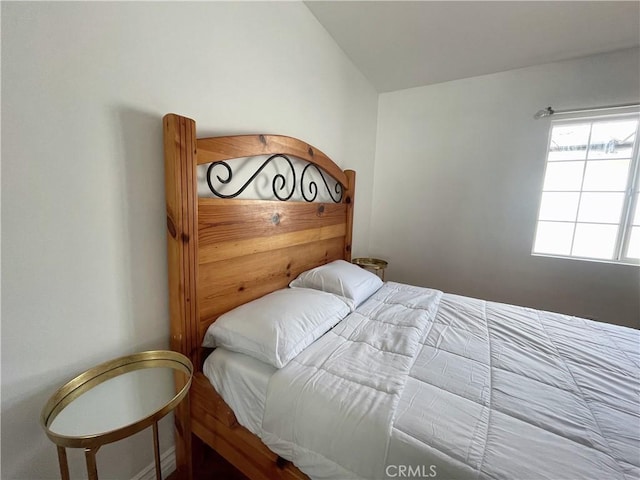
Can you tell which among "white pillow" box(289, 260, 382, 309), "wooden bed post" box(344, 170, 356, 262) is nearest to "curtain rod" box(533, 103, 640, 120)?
"wooden bed post" box(344, 170, 356, 262)

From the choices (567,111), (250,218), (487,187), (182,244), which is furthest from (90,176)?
(567,111)

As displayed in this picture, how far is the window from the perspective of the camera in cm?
209

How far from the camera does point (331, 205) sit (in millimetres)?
2045

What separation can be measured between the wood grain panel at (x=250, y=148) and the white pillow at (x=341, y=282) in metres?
0.76

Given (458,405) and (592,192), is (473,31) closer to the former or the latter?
(592,192)

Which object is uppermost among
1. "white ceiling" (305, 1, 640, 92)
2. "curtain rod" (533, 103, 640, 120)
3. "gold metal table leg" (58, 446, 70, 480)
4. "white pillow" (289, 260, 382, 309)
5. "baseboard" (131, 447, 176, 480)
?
"white ceiling" (305, 1, 640, 92)

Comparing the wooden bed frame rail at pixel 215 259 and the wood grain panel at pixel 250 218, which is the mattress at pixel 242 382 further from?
the wood grain panel at pixel 250 218

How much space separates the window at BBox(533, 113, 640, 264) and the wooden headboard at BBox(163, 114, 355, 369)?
7.10 feet

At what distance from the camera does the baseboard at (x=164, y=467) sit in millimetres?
1049

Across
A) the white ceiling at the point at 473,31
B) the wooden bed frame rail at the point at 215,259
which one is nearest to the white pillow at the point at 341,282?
the wooden bed frame rail at the point at 215,259

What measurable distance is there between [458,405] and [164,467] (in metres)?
1.26

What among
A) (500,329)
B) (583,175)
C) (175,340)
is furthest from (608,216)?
(175,340)

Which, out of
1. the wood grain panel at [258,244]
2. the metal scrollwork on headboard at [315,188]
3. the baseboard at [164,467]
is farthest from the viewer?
the metal scrollwork on headboard at [315,188]
